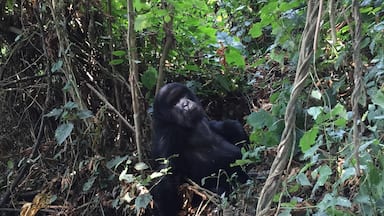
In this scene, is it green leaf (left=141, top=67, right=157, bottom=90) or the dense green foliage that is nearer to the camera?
the dense green foliage

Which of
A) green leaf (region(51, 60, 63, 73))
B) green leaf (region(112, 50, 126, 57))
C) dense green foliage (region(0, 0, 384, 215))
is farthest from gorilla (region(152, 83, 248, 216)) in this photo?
green leaf (region(51, 60, 63, 73))

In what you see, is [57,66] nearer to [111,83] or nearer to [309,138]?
[111,83]

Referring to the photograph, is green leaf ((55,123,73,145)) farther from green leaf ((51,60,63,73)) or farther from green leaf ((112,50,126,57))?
green leaf ((112,50,126,57))

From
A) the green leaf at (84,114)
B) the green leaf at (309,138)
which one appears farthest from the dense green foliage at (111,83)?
the green leaf at (309,138)

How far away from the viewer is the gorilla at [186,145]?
3123mm

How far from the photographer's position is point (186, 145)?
3430mm

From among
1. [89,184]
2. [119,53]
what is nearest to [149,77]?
[119,53]

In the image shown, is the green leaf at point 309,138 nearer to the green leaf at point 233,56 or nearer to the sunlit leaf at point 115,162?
the sunlit leaf at point 115,162

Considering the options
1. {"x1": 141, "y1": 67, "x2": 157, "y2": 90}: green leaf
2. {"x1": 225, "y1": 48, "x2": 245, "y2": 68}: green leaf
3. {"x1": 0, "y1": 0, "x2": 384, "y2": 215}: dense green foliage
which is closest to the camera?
{"x1": 0, "y1": 0, "x2": 384, "y2": 215}: dense green foliage

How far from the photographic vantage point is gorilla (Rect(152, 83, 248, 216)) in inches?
123

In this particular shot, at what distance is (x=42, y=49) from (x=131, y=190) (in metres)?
1.33

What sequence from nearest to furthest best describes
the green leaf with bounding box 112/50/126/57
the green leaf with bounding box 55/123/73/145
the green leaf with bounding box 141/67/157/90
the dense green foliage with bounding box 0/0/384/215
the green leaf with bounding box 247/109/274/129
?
the green leaf with bounding box 247/109/274/129
the dense green foliage with bounding box 0/0/384/215
the green leaf with bounding box 55/123/73/145
the green leaf with bounding box 112/50/126/57
the green leaf with bounding box 141/67/157/90

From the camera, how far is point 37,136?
3764 millimetres

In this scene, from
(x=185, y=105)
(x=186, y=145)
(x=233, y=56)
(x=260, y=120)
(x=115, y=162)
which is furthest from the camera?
(x=233, y=56)
